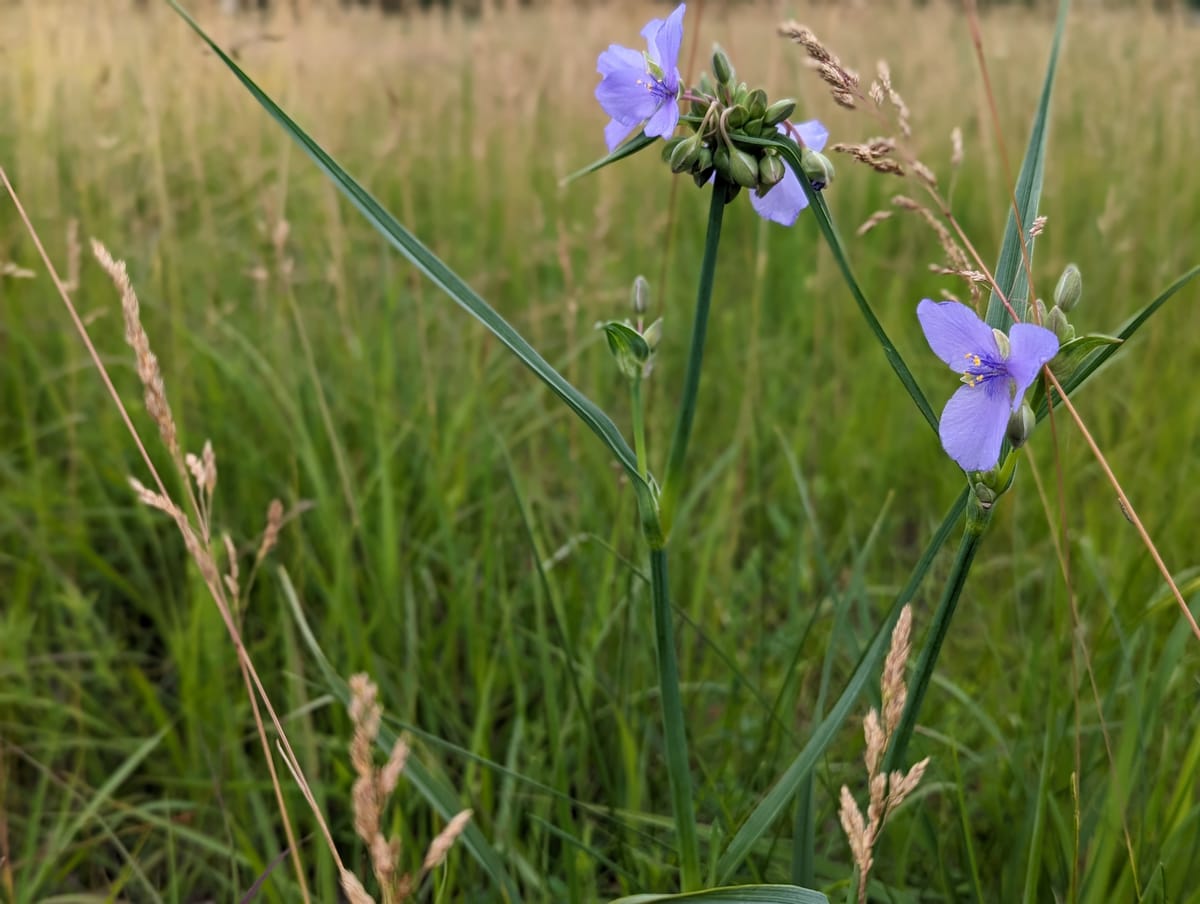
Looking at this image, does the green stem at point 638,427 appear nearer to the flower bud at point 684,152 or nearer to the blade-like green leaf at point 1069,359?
the flower bud at point 684,152

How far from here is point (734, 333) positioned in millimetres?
2459

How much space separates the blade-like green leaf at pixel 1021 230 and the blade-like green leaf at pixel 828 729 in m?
0.15

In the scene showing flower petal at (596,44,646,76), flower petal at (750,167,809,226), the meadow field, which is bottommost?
the meadow field

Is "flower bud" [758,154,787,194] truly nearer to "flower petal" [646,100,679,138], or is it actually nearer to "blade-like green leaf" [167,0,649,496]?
"flower petal" [646,100,679,138]

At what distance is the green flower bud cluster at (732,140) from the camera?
72 cm

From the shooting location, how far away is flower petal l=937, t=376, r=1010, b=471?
2.20 feet

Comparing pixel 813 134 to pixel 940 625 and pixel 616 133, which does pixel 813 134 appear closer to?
pixel 616 133

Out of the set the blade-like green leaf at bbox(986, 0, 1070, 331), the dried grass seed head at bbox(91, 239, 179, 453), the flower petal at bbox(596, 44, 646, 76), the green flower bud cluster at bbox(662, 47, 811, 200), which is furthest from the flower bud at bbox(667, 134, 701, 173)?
the dried grass seed head at bbox(91, 239, 179, 453)

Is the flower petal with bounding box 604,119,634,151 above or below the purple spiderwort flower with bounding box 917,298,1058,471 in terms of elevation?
above

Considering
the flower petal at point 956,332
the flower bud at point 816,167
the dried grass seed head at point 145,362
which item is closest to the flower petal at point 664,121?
the flower bud at point 816,167

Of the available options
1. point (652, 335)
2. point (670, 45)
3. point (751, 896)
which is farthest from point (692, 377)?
point (751, 896)

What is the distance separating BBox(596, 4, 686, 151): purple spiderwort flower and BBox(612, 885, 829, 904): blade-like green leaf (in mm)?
569

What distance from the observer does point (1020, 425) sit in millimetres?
657

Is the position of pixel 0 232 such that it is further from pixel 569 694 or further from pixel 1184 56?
pixel 1184 56
